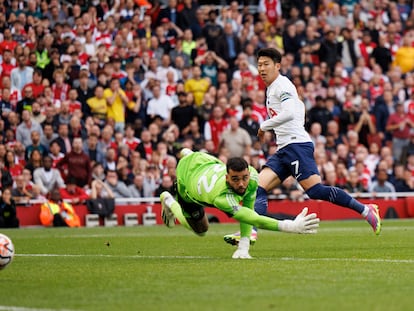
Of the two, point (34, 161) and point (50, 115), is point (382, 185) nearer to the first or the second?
point (50, 115)

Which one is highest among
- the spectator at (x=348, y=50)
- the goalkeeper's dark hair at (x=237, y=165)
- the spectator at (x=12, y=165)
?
the spectator at (x=348, y=50)

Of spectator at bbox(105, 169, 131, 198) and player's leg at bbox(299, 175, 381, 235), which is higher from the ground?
player's leg at bbox(299, 175, 381, 235)

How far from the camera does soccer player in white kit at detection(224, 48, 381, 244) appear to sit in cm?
1393

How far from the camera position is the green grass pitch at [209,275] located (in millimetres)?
8188

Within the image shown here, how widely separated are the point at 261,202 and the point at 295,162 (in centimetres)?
68

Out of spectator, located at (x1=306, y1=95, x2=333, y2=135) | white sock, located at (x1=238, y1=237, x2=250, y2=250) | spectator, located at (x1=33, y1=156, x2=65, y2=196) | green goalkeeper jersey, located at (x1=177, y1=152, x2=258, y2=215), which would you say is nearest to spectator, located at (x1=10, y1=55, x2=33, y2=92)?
spectator, located at (x1=33, y1=156, x2=65, y2=196)

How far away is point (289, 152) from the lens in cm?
1421

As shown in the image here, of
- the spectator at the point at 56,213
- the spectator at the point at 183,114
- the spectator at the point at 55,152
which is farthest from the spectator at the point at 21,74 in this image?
the spectator at the point at 183,114

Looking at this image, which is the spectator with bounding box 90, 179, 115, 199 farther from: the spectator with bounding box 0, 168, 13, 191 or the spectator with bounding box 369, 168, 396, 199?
the spectator with bounding box 369, 168, 396, 199

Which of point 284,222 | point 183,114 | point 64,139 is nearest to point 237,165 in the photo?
point 284,222

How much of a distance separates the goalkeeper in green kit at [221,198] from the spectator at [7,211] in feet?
33.8

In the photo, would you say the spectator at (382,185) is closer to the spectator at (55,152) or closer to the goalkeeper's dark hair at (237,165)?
the spectator at (55,152)

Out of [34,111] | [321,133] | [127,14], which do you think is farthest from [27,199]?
[321,133]

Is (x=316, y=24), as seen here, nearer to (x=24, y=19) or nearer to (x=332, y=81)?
(x=332, y=81)
